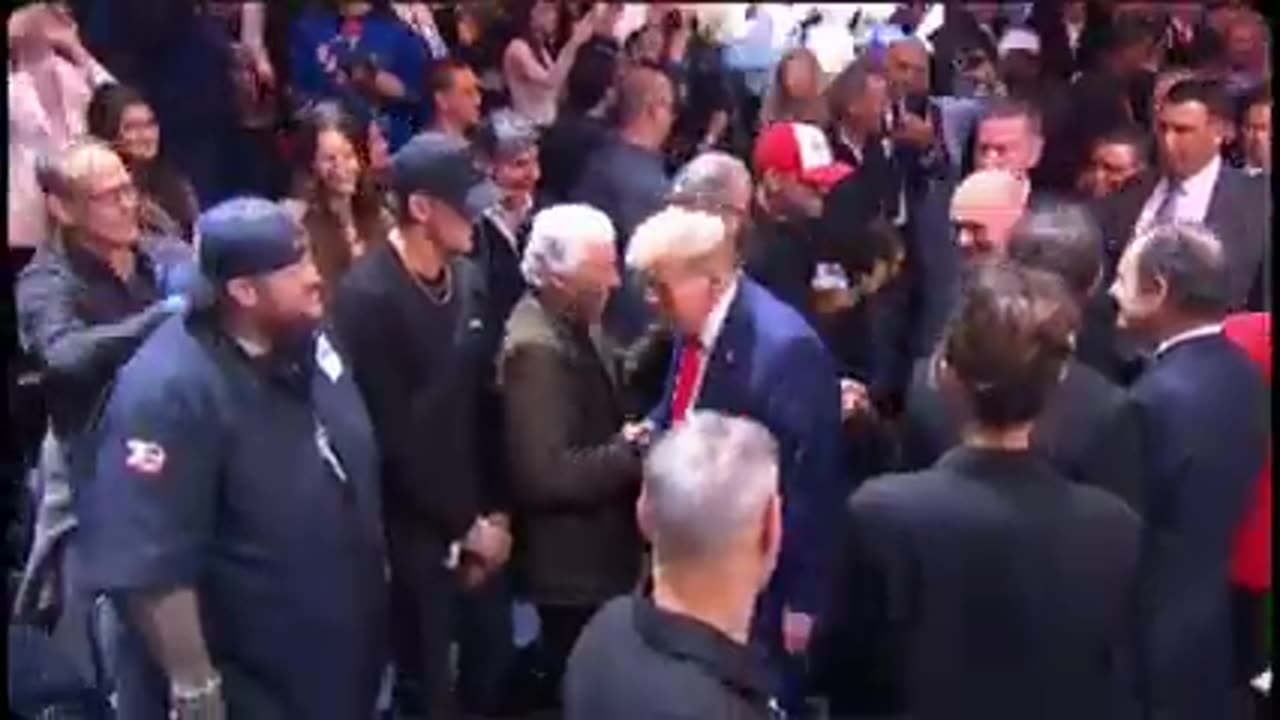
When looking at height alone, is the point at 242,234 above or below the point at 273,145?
above

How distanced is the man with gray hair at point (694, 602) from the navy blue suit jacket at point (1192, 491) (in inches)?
40.6

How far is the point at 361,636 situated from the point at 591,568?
789mm

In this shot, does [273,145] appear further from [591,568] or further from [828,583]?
[828,583]

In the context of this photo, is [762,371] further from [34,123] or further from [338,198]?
[34,123]

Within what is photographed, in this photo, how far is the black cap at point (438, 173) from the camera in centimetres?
411

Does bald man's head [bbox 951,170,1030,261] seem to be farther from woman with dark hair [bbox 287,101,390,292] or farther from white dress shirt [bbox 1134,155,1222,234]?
woman with dark hair [bbox 287,101,390,292]

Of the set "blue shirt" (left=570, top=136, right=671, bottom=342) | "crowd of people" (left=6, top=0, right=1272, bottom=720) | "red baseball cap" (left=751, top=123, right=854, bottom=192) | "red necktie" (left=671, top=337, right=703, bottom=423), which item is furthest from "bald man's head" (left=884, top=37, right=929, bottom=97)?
"red necktie" (left=671, top=337, right=703, bottom=423)

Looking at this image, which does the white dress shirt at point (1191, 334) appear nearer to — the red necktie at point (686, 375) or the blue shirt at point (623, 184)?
the red necktie at point (686, 375)

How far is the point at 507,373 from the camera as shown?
3.96 metres

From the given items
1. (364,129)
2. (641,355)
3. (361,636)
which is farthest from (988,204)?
(364,129)

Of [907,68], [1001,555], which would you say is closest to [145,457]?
[1001,555]

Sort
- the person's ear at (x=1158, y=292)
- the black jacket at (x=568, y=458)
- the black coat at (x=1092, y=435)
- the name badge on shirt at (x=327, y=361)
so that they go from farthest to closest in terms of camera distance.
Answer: the black jacket at (x=568, y=458), the name badge on shirt at (x=327, y=361), the person's ear at (x=1158, y=292), the black coat at (x=1092, y=435)

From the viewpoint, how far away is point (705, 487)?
2244 mm

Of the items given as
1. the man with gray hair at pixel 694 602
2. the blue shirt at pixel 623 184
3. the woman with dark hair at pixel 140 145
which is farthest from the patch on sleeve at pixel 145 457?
the blue shirt at pixel 623 184
